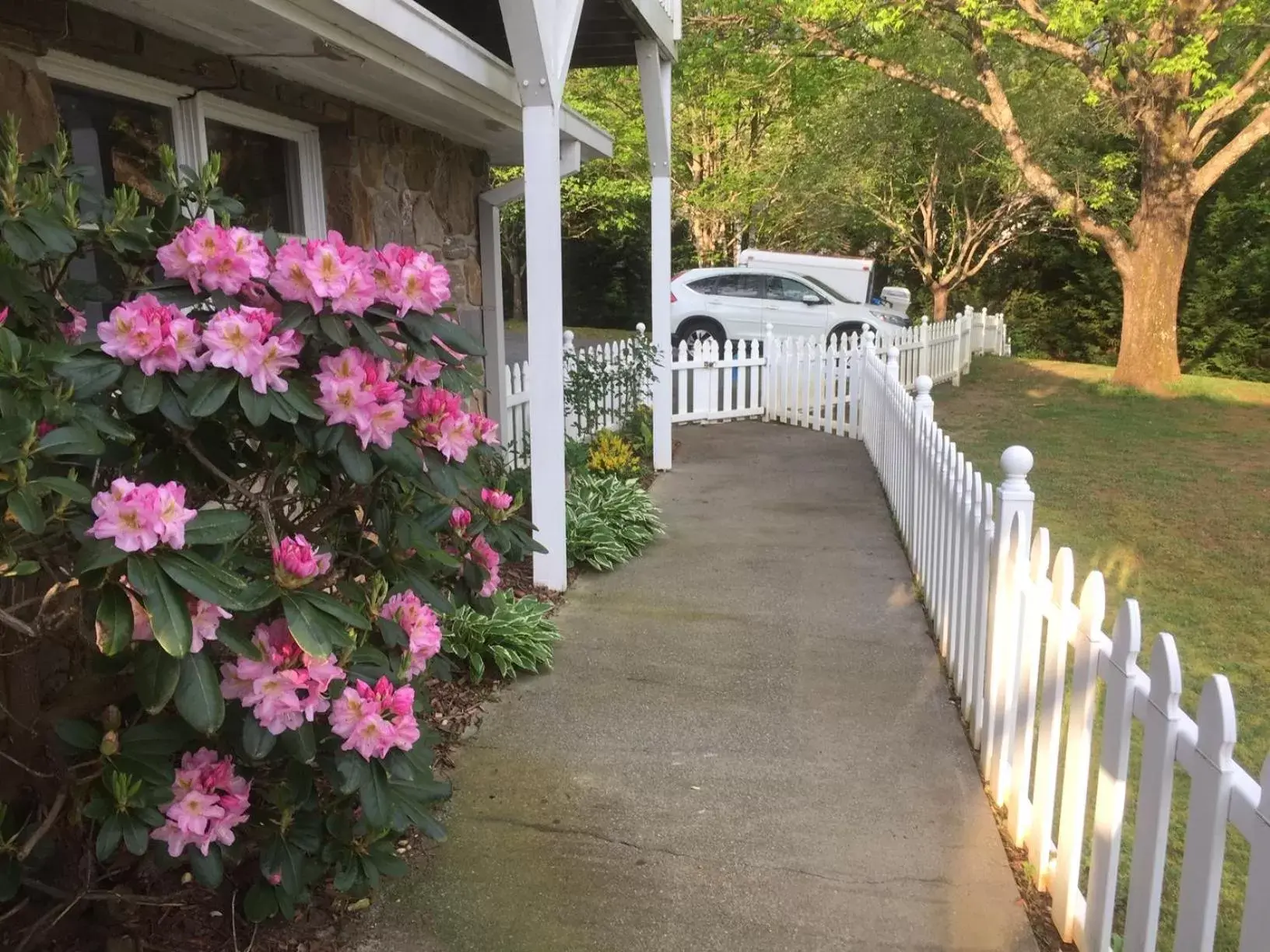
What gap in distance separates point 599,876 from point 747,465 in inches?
239

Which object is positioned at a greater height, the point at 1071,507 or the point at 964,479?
the point at 964,479

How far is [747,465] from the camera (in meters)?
8.65

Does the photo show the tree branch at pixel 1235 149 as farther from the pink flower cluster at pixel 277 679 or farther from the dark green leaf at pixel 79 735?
the dark green leaf at pixel 79 735

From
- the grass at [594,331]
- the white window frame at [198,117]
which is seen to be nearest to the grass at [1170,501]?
the white window frame at [198,117]

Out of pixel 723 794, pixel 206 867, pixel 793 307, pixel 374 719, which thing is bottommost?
pixel 723 794

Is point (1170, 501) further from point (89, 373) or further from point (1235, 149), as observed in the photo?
point (1235, 149)

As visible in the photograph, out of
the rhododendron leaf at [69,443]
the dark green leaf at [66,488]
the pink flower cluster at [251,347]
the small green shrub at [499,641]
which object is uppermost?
the pink flower cluster at [251,347]

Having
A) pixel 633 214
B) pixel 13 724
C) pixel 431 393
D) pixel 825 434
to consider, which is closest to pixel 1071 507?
pixel 825 434

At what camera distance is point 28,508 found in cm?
160

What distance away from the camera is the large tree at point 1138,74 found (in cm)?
1130

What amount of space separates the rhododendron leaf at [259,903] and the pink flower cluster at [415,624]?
1.92 ft

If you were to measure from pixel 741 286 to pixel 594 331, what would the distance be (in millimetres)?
8848

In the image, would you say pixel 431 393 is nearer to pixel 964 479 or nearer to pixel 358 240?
pixel 964 479

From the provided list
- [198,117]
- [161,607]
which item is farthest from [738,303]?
[161,607]
